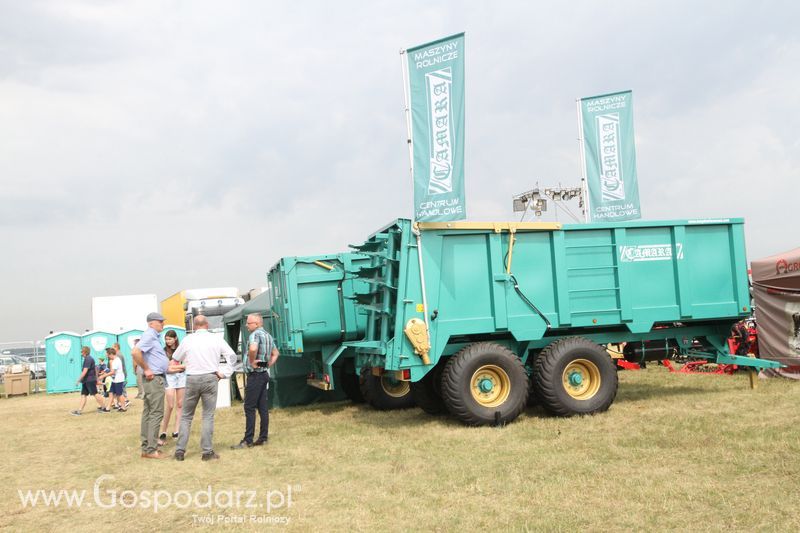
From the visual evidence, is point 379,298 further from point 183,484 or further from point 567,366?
point 183,484

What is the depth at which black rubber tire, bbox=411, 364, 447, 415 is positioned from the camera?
9.98 m

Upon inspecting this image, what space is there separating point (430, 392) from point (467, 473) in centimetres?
379

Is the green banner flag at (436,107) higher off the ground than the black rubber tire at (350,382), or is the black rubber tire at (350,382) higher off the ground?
the green banner flag at (436,107)

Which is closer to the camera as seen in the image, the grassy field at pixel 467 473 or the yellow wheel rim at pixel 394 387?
the grassy field at pixel 467 473

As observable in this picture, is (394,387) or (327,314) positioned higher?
(327,314)

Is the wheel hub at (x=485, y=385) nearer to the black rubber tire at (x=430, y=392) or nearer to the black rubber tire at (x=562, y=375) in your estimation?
the black rubber tire at (x=562, y=375)

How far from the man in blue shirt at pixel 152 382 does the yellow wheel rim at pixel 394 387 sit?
159 inches

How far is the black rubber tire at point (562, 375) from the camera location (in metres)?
9.11

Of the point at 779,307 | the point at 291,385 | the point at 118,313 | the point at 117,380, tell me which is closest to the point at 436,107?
the point at 291,385

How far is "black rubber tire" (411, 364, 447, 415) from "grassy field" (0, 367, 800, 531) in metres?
0.18

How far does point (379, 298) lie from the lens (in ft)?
32.2

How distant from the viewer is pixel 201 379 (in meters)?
7.84

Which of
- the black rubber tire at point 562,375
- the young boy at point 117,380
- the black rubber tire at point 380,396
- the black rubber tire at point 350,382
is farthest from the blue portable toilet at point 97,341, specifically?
the black rubber tire at point 562,375

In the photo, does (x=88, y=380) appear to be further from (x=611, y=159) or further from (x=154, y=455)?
(x=611, y=159)
